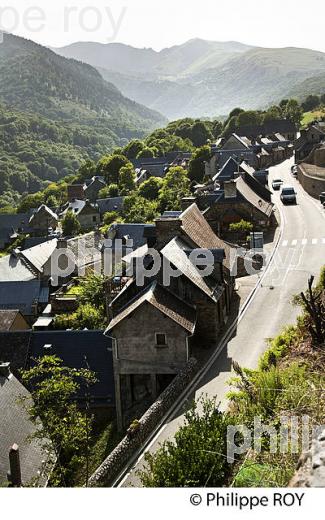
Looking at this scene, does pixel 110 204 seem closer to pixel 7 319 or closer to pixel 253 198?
pixel 253 198

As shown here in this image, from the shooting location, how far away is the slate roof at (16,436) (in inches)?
854

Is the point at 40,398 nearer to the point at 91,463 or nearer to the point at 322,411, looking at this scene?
the point at 91,463

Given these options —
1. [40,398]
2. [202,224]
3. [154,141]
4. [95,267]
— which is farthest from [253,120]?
[40,398]

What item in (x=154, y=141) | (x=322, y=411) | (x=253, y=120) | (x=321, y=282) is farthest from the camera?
(x=154, y=141)


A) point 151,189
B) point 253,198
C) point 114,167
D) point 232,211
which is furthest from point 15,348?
point 114,167

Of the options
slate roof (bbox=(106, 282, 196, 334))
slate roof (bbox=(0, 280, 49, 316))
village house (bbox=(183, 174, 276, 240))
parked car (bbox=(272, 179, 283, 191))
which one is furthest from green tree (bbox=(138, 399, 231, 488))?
parked car (bbox=(272, 179, 283, 191))

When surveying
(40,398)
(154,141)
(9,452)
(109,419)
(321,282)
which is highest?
(154,141)

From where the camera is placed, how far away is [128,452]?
1992cm

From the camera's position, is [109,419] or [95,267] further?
[95,267]

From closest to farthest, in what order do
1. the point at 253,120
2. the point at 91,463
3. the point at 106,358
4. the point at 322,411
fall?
the point at 322,411 < the point at 91,463 < the point at 106,358 < the point at 253,120

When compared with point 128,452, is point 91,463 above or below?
below

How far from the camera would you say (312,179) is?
6631 cm

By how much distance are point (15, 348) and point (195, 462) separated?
711 inches

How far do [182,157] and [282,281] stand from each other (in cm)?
8027
